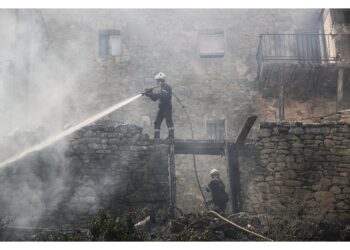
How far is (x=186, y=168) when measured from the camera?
1414cm

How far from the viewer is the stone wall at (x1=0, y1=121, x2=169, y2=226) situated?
9.09m

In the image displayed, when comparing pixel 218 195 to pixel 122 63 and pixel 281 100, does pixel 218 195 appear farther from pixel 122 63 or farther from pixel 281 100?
pixel 122 63

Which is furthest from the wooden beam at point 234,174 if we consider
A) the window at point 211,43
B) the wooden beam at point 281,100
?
the window at point 211,43

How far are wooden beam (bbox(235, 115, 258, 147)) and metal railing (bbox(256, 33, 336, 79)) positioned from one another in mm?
5324

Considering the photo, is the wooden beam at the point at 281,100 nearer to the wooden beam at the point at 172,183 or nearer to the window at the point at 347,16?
the window at the point at 347,16

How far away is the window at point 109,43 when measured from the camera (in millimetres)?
15891

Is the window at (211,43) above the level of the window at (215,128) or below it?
above

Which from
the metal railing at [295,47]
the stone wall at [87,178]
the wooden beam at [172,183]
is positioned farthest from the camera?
the metal railing at [295,47]

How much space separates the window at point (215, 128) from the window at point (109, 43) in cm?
382

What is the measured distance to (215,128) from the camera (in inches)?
591

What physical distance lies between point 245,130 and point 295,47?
6.77 meters

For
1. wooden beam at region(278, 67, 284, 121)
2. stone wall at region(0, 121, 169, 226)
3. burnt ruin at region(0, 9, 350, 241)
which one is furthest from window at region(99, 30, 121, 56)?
stone wall at region(0, 121, 169, 226)

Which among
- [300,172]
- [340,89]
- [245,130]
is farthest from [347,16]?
[245,130]

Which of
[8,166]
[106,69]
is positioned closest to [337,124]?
[8,166]
